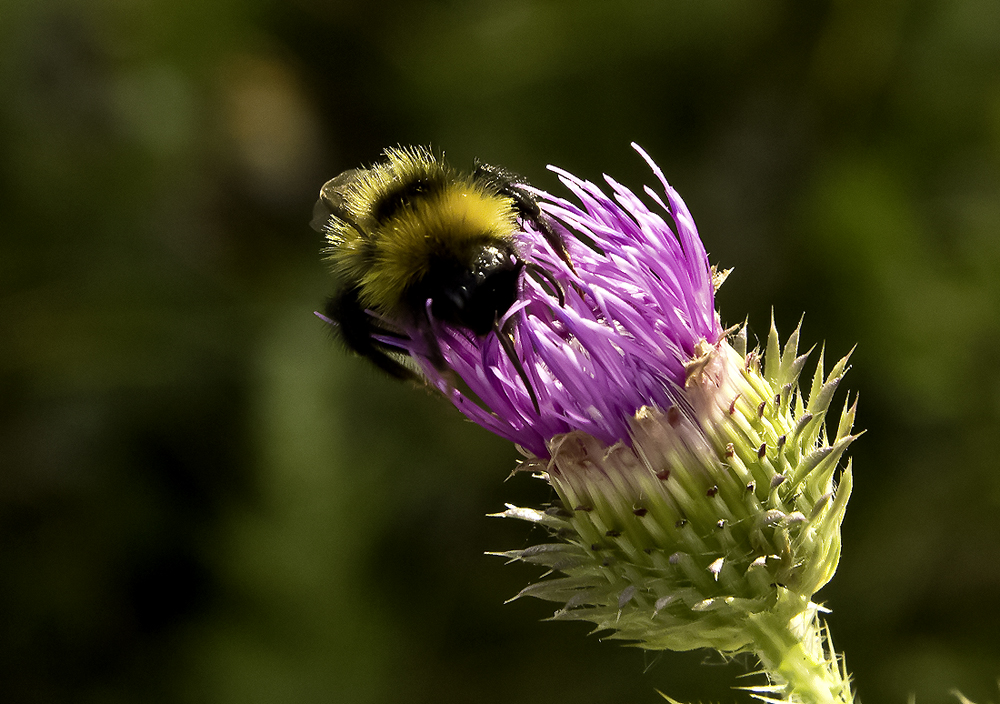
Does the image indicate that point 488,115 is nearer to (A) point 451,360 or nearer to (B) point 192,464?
(B) point 192,464

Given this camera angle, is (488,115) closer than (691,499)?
No

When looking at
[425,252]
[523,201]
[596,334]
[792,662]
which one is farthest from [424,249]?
[792,662]

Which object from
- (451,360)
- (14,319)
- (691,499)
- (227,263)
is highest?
(227,263)

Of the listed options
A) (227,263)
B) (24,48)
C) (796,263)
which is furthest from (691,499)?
(24,48)

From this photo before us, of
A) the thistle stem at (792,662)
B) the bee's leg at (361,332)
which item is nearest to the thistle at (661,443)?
the thistle stem at (792,662)

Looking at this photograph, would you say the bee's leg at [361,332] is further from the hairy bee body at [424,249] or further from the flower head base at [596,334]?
the flower head base at [596,334]

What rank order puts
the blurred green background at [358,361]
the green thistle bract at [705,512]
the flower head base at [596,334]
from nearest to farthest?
the green thistle bract at [705,512]
the flower head base at [596,334]
the blurred green background at [358,361]

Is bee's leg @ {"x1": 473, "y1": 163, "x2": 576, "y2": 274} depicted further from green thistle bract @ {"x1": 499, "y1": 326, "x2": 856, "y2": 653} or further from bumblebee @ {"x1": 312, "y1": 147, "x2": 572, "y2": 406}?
green thistle bract @ {"x1": 499, "y1": 326, "x2": 856, "y2": 653}

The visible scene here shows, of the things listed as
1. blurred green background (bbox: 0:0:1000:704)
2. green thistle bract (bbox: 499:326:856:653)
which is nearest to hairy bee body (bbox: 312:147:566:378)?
green thistle bract (bbox: 499:326:856:653)

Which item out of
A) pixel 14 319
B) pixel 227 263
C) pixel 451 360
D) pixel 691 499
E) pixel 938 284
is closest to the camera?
pixel 691 499
